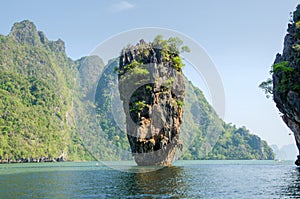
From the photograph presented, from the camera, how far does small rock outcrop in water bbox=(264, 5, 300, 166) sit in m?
45.6

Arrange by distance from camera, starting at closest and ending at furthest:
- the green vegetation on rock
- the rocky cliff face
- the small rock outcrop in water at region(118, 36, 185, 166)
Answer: the rocky cliff face, the small rock outcrop in water at region(118, 36, 185, 166), the green vegetation on rock

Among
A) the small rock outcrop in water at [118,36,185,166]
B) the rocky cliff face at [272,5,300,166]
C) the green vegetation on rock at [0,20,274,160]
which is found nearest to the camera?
the rocky cliff face at [272,5,300,166]

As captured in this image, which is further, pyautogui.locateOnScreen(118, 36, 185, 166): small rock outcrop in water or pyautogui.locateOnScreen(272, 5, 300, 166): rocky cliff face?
pyautogui.locateOnScreen(118, 36, 185, 166): small rock outcrop in water

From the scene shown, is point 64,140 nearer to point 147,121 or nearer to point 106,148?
point 106,148

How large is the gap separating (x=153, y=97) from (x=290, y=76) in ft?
85.5

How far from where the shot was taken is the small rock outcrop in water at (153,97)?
65625 millimetres

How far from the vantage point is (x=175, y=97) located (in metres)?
70.4

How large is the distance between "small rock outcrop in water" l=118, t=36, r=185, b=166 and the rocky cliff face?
20.6m

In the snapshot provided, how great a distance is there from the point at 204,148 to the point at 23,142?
85.6m

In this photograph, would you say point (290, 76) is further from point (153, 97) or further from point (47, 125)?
point (47, 125)

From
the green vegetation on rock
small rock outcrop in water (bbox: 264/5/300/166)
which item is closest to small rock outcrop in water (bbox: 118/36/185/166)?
small rock outcrop in water (bbox: 264/5/300/166)

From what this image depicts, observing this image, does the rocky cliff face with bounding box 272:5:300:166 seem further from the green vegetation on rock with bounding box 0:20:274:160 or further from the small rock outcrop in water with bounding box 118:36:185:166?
the green vegetation on rock with bounding box 0:20:274:160

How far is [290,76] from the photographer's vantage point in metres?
46.4

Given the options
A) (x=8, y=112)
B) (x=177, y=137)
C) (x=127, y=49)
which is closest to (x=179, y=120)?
(x=177, y=137)
